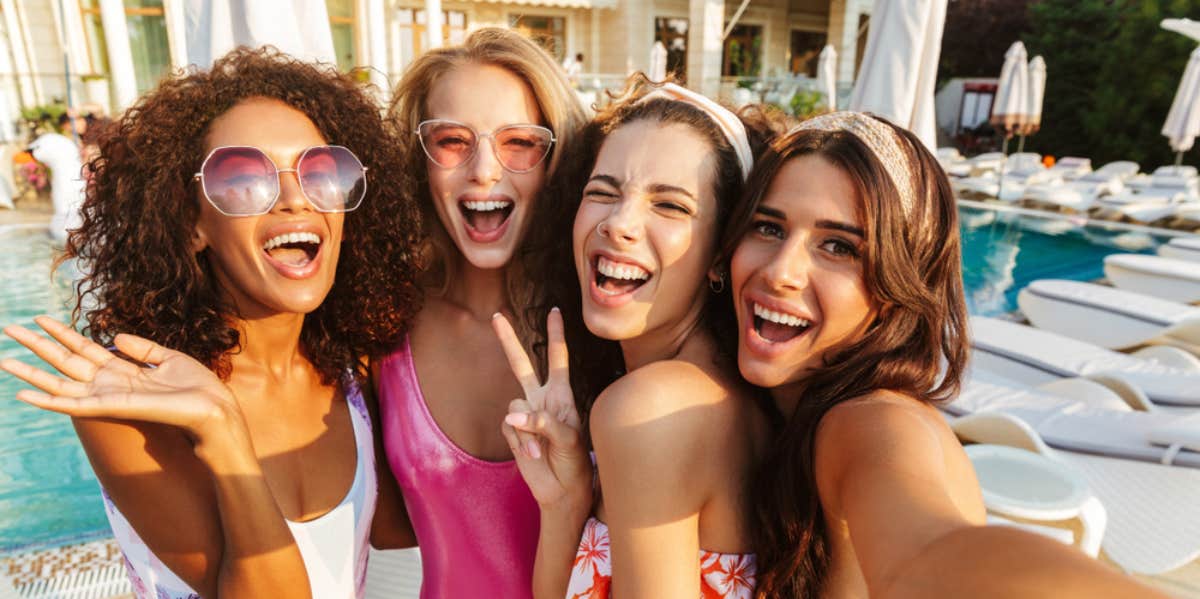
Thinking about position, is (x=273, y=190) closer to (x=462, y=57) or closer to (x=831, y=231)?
(x=462, y=57)

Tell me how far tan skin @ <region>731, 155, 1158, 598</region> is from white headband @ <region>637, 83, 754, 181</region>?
22cm

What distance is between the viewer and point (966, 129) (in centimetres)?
2731

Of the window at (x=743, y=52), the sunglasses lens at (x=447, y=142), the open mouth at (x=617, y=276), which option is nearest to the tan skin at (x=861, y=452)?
the open mouth at (x=617, y=276)

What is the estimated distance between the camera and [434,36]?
1582cm

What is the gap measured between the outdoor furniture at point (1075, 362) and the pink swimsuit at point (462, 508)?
465cm

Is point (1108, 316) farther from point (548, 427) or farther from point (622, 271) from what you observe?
point (548, 427)

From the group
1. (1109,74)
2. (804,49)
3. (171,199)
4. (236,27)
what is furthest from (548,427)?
(804,49)

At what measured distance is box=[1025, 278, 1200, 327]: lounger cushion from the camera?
6.08 meters

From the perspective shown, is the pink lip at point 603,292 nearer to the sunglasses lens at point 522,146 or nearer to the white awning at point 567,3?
the sunglasses lens at point 522,146

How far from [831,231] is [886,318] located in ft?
0.83

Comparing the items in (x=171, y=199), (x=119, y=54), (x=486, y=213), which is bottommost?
(x=486, y=213)

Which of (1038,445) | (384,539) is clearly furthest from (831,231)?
(1038,445)

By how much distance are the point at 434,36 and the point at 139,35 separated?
6895 mm

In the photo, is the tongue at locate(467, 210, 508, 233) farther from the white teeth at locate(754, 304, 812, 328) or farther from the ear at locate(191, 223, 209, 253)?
the white teeth at locate(754, 304, 812, 328)
